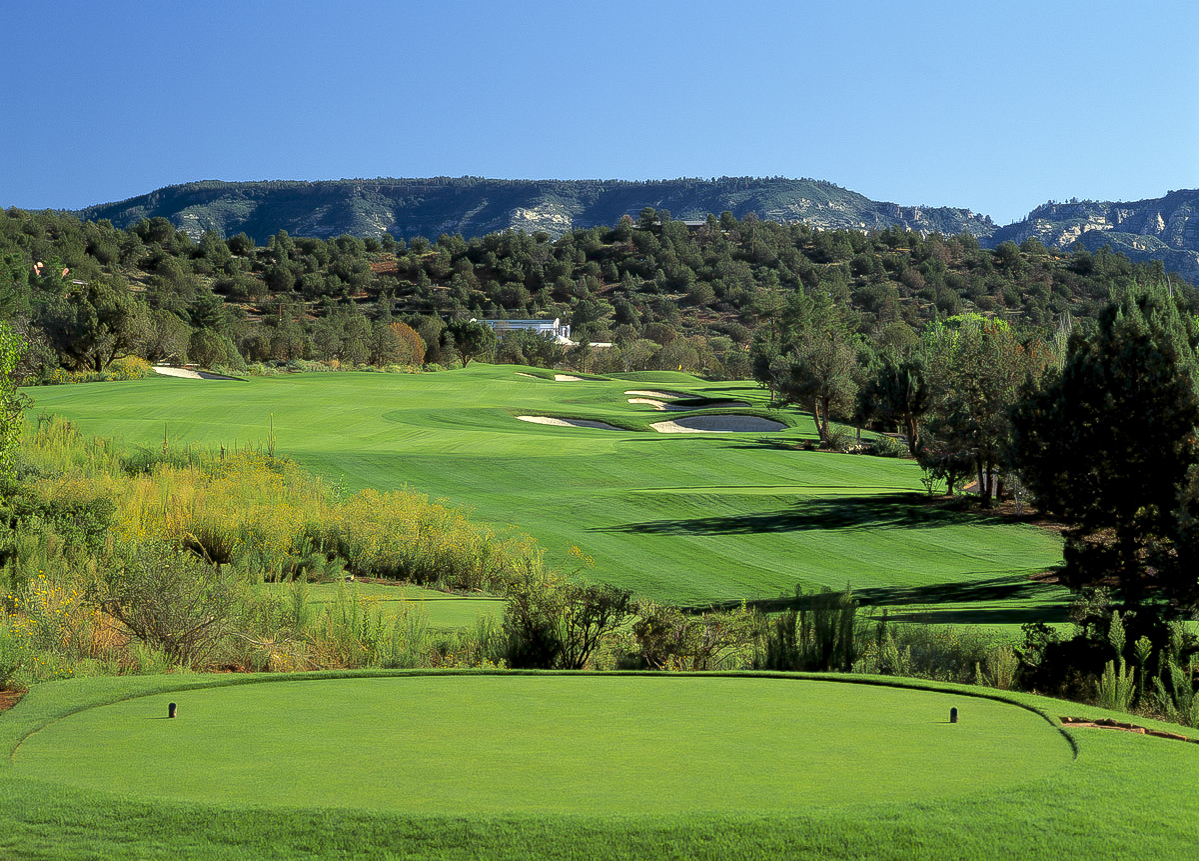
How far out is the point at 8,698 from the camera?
8172 millimetres

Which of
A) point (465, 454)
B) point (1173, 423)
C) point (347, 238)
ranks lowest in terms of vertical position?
point (465, 454)

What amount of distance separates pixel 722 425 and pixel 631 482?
19.8 m

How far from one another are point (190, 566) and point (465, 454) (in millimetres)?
19178

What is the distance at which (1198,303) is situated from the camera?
262ft

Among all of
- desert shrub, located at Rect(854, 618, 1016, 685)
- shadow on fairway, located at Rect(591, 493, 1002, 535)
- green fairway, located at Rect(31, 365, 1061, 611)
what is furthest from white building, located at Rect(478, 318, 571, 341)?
desert shrub, located at Rect(854, 618, 1016, 685)

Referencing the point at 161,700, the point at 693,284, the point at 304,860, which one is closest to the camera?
the point at 304,860

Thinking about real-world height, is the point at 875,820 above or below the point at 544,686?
above

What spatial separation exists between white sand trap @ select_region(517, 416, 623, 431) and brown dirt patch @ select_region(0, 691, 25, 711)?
118 feet

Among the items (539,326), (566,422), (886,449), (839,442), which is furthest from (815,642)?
(539,326)

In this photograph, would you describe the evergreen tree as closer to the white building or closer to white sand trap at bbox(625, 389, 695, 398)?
white sand trap at bbox(625, 389, 695, 398)

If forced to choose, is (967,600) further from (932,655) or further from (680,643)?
(680,643)

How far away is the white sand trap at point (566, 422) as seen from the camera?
45.2m

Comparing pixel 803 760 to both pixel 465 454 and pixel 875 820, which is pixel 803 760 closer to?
pixel 875 820

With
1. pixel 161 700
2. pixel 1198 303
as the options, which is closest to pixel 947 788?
pixel 161 700
